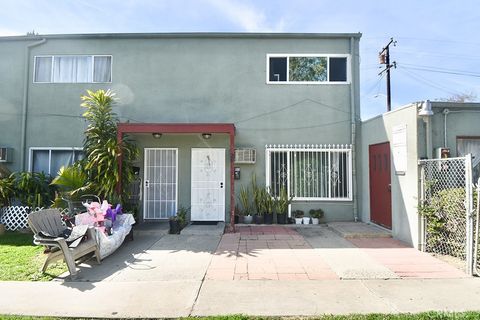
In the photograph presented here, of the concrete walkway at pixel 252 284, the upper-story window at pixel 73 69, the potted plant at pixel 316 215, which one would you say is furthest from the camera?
the upper-story window at pixel 73 69

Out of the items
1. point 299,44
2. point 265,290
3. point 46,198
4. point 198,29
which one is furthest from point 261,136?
point 46,198

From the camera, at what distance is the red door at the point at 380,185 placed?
761 cm

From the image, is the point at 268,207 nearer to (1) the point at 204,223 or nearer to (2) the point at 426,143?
(1) the point at 204,223

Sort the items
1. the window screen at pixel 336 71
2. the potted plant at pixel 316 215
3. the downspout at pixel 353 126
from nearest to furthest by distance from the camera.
→ 1. the potted plant at pixel 316 215
2. the downspout at pixel 353 126
3. the window screen at pixel 336 71

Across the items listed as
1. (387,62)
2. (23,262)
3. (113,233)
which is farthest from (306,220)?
(387,62)

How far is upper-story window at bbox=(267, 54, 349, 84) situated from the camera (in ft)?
31.5

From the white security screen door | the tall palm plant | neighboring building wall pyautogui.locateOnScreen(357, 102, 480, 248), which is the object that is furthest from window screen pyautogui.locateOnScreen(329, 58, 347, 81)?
Answer: the tall palm plant

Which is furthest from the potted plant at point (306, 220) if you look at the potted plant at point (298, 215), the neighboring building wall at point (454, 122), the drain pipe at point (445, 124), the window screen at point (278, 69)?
the window screen at point (278, 69)

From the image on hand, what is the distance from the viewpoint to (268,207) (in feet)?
29.4

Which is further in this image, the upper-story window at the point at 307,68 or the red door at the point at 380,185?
the upper-story window at the point at 307,68

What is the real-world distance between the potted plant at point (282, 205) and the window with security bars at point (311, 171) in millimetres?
183

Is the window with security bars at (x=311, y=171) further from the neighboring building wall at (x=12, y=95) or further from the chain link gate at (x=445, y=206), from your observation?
the neighboring building wall at (x=12, y=95)

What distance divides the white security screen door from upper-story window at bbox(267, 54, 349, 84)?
12.9ft

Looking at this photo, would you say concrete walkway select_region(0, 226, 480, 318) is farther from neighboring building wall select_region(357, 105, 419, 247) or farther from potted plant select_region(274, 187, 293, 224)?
potted plant select_region(274, 187, 293, 224)
